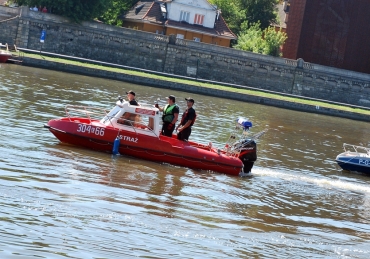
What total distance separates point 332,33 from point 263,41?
263 inches

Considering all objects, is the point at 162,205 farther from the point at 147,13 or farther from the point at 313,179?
the point at 147,13

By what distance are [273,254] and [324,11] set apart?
55383mm

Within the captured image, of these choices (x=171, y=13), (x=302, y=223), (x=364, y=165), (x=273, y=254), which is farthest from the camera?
(x=171, y=13)

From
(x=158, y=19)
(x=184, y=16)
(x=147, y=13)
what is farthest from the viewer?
(x=184, y=16)

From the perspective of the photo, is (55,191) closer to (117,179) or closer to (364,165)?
(117,179)

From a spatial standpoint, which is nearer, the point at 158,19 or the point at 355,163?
the point at 355,163

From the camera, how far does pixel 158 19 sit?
235 ft

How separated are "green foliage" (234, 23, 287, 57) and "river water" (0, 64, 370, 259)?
137ft

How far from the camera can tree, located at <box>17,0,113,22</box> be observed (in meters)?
57.0

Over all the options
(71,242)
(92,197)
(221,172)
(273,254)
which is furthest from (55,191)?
(221,172)

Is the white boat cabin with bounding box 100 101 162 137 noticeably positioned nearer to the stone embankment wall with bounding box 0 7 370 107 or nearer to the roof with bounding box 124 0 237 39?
the stone embankment wall with bounding box 0 7 370 107

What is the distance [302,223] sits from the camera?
1617 centimetres

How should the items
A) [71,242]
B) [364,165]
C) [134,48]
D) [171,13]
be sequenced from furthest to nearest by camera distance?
[171,13] < [134,48] < [364,165] < [71,242]

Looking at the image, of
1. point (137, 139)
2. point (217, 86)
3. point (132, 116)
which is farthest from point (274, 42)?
point (137, 139)
